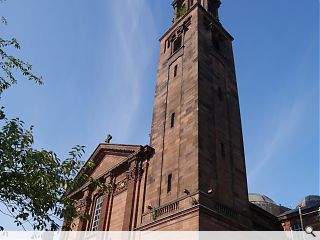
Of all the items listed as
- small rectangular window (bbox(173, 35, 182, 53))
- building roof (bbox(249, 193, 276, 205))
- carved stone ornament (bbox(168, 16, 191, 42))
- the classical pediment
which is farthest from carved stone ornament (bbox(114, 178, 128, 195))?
building roof (bbox(249, 193, 276, 205))

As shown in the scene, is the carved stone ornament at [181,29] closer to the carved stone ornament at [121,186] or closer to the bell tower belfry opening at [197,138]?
the bell tower belfry opening at [197,138]

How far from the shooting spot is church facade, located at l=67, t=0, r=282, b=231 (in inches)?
701

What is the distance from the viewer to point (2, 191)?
9273mm

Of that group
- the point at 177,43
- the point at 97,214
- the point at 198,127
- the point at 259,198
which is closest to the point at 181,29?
the point at 177,43

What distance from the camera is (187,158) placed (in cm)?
1916

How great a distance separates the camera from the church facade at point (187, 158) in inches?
701

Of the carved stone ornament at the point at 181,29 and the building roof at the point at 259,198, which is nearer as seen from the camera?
the carved stone ornament at the point at 181,29

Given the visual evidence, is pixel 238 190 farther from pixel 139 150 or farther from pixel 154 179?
pixel 139 150

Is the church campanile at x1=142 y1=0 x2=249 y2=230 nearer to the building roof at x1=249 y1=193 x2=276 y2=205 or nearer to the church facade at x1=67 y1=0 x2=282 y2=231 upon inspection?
the church facade at x1=67 y1=0 x2=282 y2=231

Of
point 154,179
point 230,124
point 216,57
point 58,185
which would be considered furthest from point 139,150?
point 58,185

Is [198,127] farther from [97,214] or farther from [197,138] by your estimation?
[97,214]

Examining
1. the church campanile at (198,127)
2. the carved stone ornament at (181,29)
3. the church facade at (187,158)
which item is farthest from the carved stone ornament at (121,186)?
the carved stone ornament at (181,29)

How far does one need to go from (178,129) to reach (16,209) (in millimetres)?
12878

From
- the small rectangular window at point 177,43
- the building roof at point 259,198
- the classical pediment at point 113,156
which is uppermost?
the small rectangular window at point 177,43
